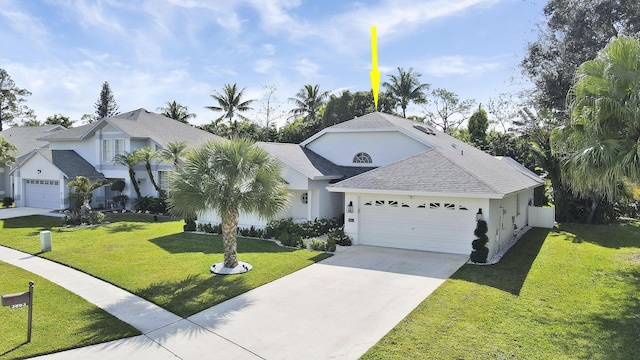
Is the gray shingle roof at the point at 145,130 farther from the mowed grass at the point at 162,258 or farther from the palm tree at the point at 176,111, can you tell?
the palm tree at the point at 176,111

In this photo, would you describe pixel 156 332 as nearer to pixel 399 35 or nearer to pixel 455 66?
pixel 399 35

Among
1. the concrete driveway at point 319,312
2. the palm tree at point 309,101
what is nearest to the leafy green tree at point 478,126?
the palm tree at point 309,101

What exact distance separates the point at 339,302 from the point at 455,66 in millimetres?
25021

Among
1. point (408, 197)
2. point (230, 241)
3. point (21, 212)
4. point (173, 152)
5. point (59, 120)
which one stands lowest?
point (21, 212)

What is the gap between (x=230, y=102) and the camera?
44188 millimetres

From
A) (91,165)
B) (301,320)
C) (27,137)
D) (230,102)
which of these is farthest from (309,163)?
(27,137)

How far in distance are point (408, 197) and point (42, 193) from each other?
2593 cm

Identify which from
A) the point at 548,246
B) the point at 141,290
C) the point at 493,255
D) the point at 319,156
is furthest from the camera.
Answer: the point at 319,156

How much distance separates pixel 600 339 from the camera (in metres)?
6.96

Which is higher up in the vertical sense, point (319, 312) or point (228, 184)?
point (228, 184)

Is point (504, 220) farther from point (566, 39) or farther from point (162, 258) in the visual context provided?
point (566, 39)

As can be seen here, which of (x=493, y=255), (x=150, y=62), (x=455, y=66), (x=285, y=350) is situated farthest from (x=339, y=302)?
(x=455, y=66)

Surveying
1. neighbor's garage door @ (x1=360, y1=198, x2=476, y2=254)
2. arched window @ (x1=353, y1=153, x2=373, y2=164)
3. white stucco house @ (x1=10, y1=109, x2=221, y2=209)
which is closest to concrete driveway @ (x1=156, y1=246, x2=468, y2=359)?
neighbor's garage door @ (x1=360, y1=198, x2=476, y2=254)

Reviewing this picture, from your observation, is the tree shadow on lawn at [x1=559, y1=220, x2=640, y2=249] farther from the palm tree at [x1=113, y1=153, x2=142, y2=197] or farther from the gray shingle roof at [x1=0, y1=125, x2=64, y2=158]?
the gray shingle roof at [x1=0, y1=125, x2=64, y2=158]
